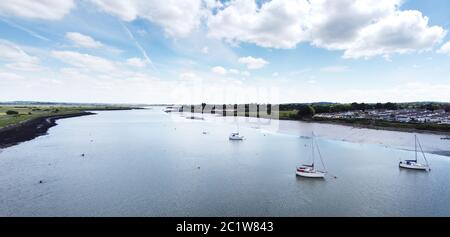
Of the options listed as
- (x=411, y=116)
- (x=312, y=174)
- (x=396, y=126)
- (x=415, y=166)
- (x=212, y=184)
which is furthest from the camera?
(x=411, y=116)

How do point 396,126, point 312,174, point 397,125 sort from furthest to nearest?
point 397,125
point 396,126
point 312,174

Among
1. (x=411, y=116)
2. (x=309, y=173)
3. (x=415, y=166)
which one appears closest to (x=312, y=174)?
(x=309, y=173)

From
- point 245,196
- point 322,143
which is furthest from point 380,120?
point 245,196

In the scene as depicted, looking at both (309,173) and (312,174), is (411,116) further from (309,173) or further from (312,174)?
(309,173)

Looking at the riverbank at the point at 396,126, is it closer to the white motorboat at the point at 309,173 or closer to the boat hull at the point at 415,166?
the boat hull at the point at 415,166

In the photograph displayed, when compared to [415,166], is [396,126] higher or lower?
higher

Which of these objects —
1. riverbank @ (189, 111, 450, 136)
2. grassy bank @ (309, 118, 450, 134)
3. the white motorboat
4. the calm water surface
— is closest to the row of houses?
grassy bank @ (309, 118, 450, 134)

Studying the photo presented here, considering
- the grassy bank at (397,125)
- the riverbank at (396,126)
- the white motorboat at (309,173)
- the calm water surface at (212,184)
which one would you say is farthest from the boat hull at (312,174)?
the grassy bank at (397,125)

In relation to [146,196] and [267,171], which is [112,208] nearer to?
[146,196]
